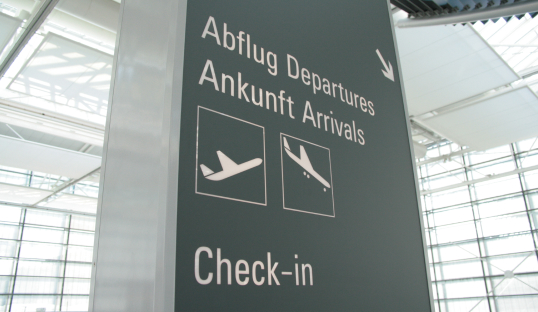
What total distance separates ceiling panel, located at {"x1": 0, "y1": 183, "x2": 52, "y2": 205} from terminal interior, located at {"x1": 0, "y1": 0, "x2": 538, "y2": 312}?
13cm

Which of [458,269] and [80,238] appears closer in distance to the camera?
[458,269]

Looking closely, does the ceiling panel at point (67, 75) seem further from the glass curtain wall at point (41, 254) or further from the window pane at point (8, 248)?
the window pane at point (8, 248)

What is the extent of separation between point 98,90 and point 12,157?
19.2 ft

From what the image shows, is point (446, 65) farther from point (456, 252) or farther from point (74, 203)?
point (74, 203)

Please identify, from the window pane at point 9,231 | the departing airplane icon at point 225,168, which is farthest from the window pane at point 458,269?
the window pane at point 9,231

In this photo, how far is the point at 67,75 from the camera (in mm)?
10531

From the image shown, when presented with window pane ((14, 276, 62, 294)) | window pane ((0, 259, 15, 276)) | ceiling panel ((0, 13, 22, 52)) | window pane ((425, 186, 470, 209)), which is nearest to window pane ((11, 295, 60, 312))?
window pane ((14, 276, 62, 294))

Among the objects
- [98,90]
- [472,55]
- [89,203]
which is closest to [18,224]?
[89,203]

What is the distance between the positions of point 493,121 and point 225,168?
44.1ft

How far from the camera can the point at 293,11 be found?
181cm

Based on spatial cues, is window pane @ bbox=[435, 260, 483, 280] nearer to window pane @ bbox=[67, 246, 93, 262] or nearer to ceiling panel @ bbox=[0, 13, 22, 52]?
window pane @ bbox=[67, 246, 93, 262]

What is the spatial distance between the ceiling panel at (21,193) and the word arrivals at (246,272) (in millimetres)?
20312

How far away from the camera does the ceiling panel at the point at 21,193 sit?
1886cm

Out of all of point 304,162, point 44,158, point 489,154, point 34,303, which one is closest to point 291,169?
point 304,162
